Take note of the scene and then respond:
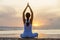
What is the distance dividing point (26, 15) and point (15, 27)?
2802 centimetres

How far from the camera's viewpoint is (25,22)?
33.6ft

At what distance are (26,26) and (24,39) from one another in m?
0.84

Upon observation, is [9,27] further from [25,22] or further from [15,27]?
[25,22]

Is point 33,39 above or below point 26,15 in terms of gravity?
below

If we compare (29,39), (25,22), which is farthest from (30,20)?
(29,39)

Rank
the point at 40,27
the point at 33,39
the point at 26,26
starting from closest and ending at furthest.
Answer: the point at 33,39, the point at 26,26, the point at 40,27

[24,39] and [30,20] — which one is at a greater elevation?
[30,20]

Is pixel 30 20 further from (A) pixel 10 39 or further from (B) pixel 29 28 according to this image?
(A) pixel 10 39

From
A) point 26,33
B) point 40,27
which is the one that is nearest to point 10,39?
point 26,33

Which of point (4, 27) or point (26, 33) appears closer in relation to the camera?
point (26, 33)

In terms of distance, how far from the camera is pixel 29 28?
10.4 m

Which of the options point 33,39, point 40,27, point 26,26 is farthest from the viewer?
point 40,27

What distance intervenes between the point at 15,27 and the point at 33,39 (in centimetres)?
2851

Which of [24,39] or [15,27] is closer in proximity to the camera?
[24,39]
